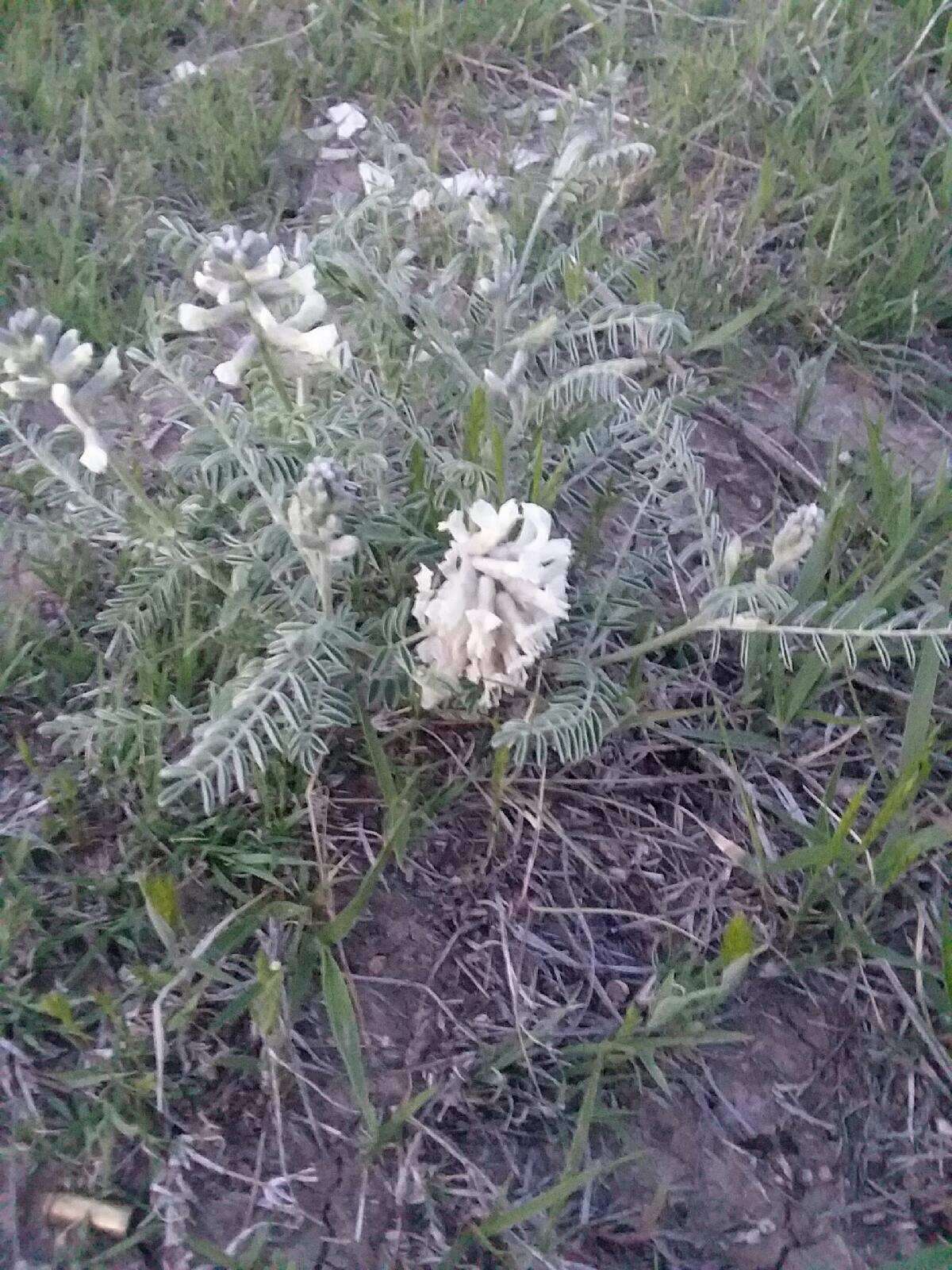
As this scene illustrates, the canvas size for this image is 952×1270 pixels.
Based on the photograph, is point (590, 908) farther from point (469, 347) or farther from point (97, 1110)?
point (469, 347)

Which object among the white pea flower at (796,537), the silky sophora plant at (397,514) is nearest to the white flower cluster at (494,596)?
the silky sophora plant at (397,514)

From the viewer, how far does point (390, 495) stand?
154cm

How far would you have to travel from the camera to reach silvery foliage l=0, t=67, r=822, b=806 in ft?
4.41

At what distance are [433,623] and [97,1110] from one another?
59 cm

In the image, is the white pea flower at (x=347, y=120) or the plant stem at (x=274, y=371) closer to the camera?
the plant stem at (x=274, y=371)

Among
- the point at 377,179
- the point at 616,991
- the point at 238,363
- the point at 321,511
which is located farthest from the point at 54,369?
the point at 616,991

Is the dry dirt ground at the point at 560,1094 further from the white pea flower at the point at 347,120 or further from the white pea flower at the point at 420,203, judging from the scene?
the white pea flower at the point at 347,120

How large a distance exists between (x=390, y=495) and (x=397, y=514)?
6 cm

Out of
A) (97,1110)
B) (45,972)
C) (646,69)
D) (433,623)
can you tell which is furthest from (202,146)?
(97,1110)

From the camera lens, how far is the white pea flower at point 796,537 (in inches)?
48.3

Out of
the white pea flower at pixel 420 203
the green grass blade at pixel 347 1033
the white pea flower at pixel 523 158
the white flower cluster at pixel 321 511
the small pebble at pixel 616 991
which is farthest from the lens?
the white pea flower at pixel 523 158

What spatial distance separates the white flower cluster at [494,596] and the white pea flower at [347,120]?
1.23 meters

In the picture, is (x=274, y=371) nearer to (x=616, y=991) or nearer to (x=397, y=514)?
(x=397, y=514)

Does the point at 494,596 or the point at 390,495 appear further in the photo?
the point at 390,495
